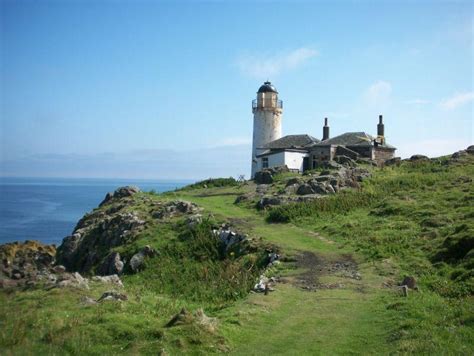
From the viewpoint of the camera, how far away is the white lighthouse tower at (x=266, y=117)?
6047 cm

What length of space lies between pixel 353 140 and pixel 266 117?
12.5 meters

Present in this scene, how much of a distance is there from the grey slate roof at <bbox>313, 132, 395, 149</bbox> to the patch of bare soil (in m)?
31.2

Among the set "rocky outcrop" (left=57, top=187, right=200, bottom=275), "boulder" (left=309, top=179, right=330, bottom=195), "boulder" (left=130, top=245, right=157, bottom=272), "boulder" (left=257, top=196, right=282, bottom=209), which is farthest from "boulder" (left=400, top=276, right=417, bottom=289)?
"boulder" (left=309, top=179, right=330, bottom=195)

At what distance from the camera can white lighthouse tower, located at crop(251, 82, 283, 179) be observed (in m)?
60.5

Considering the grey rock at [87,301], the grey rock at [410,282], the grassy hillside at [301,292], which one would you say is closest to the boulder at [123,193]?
the grassy hillside at [301,292]

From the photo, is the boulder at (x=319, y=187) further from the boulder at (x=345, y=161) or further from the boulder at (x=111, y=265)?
the boulder at (x=111, y=265)

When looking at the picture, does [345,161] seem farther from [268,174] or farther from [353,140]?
[268,174]

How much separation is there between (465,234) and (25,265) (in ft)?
101

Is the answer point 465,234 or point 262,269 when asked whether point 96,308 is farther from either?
point 465,234

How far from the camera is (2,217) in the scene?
3477 inches

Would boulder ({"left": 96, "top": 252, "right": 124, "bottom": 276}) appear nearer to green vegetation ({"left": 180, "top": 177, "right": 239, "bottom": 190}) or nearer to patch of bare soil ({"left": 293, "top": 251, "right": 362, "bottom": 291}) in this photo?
patch of bare soil ({"left": 293, "top": 251, "right": 362, "bottom": 291})

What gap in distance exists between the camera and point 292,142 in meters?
56.2

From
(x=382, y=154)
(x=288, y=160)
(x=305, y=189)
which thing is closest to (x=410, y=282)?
(x=305, y=189)

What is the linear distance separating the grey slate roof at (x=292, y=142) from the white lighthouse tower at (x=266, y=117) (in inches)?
87.9
